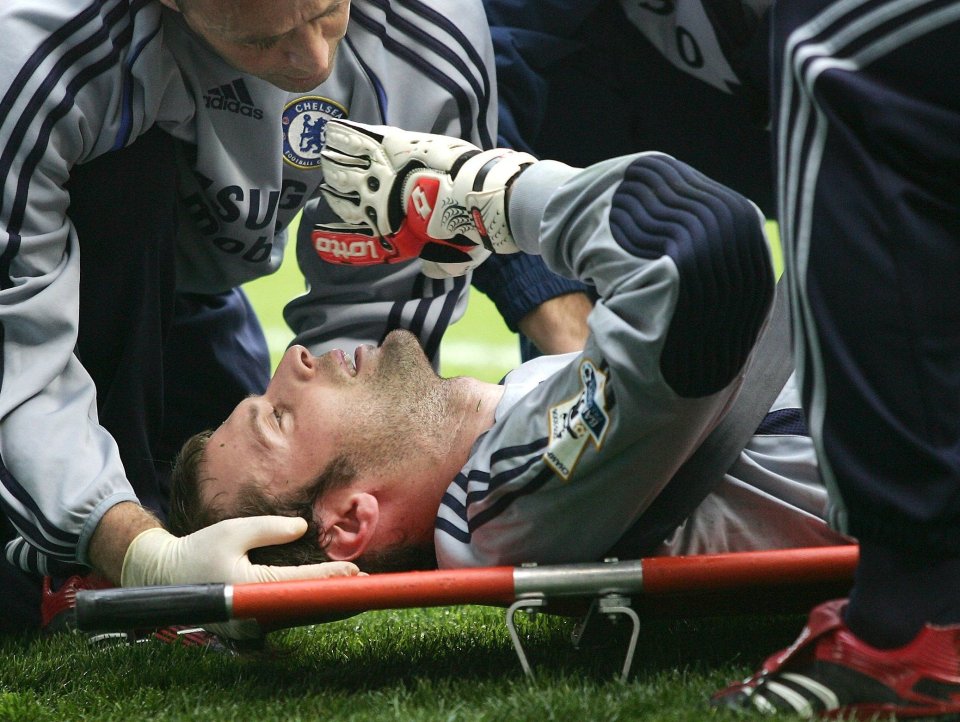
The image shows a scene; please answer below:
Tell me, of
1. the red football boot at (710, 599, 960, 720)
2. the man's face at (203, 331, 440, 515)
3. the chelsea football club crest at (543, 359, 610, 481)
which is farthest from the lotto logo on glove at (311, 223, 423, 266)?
the red football boot at (710, 599, 960, 720)

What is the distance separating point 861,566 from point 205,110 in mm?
1783

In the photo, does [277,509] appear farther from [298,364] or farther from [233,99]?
[233,99]

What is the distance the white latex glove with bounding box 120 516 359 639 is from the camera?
7.29ft

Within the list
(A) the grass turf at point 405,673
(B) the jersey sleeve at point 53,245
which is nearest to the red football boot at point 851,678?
(A) the grass turf at point 405,673

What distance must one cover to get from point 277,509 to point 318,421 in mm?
190

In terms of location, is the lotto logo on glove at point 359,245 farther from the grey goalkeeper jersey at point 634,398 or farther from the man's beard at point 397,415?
the grey goalkeeper jersey at point 634,398

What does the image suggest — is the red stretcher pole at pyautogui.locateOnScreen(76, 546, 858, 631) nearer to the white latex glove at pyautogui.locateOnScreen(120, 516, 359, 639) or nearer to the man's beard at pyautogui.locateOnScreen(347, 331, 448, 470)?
the white latex glove at pyautogui.locateOnScreen(120, 516, 359, 639)

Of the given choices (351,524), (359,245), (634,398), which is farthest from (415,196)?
(634,398)

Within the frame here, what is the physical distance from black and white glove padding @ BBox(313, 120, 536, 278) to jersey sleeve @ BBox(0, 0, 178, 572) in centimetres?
46

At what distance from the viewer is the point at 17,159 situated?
8.04ft

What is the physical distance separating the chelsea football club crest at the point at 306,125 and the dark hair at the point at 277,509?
808 mm

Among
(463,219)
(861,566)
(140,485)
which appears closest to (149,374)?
(140,485)

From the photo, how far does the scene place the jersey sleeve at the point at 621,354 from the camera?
188cm

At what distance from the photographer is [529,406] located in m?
Result: 2.20
